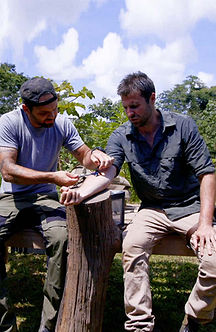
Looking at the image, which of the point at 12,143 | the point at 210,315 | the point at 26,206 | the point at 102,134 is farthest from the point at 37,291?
the point at 102,134

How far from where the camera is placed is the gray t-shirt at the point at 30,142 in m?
2.98

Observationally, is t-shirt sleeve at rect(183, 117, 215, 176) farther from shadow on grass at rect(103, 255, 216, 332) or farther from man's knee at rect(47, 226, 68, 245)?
shadow on grass at rect(103, 255, 216, 332)

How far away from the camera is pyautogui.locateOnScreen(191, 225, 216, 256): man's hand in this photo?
2477mm

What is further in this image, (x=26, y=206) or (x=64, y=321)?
(x=26, y=206)

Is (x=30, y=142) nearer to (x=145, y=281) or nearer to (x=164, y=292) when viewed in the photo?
(x=145, y=281)

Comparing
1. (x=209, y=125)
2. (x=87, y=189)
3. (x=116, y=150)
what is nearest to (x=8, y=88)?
(x=209, y=125)

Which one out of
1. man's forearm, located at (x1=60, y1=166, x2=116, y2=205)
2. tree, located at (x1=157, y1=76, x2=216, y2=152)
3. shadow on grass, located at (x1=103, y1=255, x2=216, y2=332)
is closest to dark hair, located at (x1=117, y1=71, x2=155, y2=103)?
Answer: man's forearm, located at (x1=60, y1=166, x2=116, y2=205)

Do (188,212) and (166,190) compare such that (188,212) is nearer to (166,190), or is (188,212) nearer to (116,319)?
(166,190)

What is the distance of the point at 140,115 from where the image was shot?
2863 millimetres

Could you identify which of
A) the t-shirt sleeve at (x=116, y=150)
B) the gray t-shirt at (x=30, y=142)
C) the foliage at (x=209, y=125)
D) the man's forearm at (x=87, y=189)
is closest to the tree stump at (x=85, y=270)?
the man's forearm at (x=87, y=189)

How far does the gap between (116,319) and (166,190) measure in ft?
3.93

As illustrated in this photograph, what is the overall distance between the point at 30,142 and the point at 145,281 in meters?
1.35

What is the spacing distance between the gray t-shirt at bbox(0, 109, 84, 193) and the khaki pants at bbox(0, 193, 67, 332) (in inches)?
5.1

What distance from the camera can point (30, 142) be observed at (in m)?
3.04
